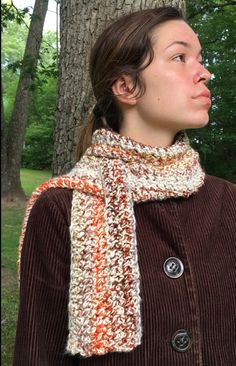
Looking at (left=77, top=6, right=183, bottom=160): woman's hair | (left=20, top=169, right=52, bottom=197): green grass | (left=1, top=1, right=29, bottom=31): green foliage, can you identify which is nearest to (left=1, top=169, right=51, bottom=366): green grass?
(left=20, top=169, right=52, bottom=197): green grass

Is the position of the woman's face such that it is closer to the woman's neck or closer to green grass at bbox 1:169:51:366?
the woman's neck

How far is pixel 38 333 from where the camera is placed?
1423 mm

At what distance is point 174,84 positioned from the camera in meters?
1.54

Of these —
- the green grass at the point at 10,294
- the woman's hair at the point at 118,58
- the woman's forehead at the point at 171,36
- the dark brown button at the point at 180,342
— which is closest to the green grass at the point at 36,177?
the green grass at the point at 10,294

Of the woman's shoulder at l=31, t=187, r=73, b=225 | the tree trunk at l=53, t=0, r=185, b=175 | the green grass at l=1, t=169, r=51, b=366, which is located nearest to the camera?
the woman's shoulder at l=31, t=187, r=73, b=225

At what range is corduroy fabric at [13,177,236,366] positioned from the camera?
1426 mm

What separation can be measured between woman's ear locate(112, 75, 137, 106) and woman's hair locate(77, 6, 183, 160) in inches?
0.6

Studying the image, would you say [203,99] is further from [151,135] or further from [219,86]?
[219,86]

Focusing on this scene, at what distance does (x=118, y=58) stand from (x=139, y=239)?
630 millimetres

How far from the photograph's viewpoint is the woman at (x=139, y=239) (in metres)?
1.38

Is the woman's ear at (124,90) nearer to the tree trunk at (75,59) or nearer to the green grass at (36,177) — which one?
the tree trunk at (75,59)

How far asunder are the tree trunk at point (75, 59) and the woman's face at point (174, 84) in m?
0.58

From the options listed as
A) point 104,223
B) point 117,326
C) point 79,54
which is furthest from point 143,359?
point 79,54

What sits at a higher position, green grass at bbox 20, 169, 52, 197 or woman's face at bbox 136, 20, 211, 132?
green grass at bbox 20, 169, 52, 197
